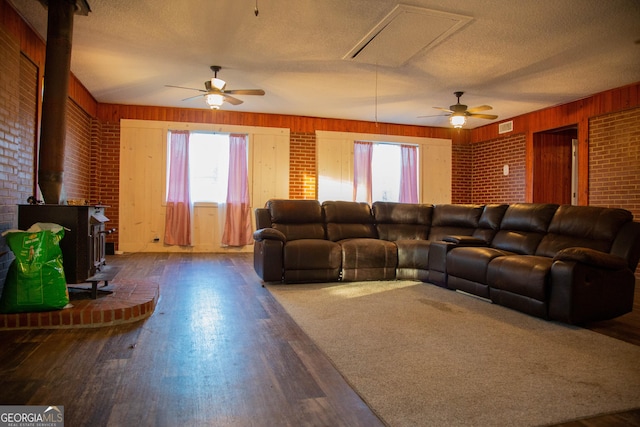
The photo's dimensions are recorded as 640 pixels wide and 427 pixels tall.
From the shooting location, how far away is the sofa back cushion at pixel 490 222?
14.6 ft

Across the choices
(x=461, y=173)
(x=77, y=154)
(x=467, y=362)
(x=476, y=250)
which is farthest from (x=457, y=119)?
(x=77, y=154)

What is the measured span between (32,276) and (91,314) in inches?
17.5

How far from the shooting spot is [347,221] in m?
5.14

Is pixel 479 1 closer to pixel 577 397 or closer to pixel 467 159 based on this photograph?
pixel 577 397

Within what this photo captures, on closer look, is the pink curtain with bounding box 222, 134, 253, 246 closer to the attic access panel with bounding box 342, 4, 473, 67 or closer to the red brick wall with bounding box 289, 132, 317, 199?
the red brick wall with bounding box 289, 132, 317, 199

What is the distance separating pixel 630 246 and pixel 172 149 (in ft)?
21.5

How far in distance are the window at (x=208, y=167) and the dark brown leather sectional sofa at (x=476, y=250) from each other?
2690 millimetres

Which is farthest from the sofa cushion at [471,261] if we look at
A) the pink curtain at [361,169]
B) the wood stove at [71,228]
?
the pink curtain at [361,169]

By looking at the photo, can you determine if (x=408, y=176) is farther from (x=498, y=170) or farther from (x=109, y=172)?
(x=109, y=172)

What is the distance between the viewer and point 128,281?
373 cm

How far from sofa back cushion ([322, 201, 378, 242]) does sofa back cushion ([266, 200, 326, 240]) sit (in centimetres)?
12

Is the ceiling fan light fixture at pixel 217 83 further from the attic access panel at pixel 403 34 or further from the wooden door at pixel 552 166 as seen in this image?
the wooden door at pixel 552 166

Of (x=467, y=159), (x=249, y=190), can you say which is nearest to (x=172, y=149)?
(x=249, y=190)

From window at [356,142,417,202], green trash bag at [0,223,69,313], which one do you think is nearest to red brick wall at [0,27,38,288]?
green trash bag at [0,223,69,313]
